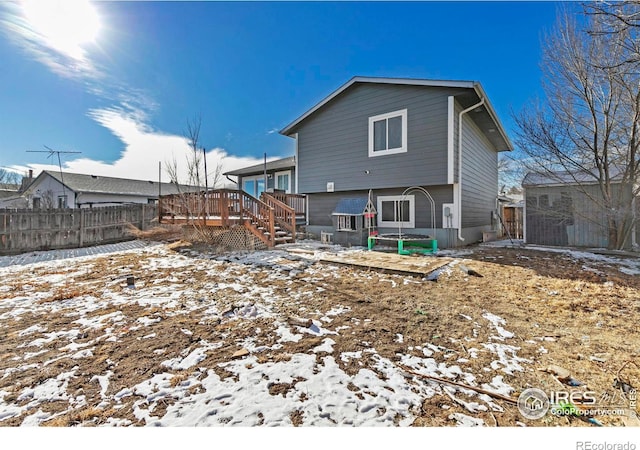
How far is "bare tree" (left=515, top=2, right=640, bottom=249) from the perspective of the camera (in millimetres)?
7180

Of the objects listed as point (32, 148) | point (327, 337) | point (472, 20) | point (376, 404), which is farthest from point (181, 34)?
point (32, 148)

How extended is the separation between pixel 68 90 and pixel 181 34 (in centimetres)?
443

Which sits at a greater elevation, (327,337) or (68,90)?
(68,90)

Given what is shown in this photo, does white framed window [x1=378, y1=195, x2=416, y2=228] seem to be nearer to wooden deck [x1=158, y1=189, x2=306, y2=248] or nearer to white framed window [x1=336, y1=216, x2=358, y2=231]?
white framed window [x1=336, y1=216, x2=358, y2=231]

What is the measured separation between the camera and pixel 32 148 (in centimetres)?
1245

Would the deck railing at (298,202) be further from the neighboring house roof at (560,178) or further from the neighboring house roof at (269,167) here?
the neighboring house roof at (560,178)

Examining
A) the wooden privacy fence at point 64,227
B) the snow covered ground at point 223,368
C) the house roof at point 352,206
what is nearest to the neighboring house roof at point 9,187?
the wooden privacy fence at point 64,227

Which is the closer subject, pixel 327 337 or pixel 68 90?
pixel 327 337

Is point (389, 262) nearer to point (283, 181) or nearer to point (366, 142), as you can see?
point (366, 142)

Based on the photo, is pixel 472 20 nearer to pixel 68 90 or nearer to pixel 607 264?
pixel 607 264

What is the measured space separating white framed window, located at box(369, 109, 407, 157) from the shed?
6.28 feet

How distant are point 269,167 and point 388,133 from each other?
8.34 m

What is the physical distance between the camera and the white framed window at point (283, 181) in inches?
594

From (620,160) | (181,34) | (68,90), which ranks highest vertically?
(181,34)
